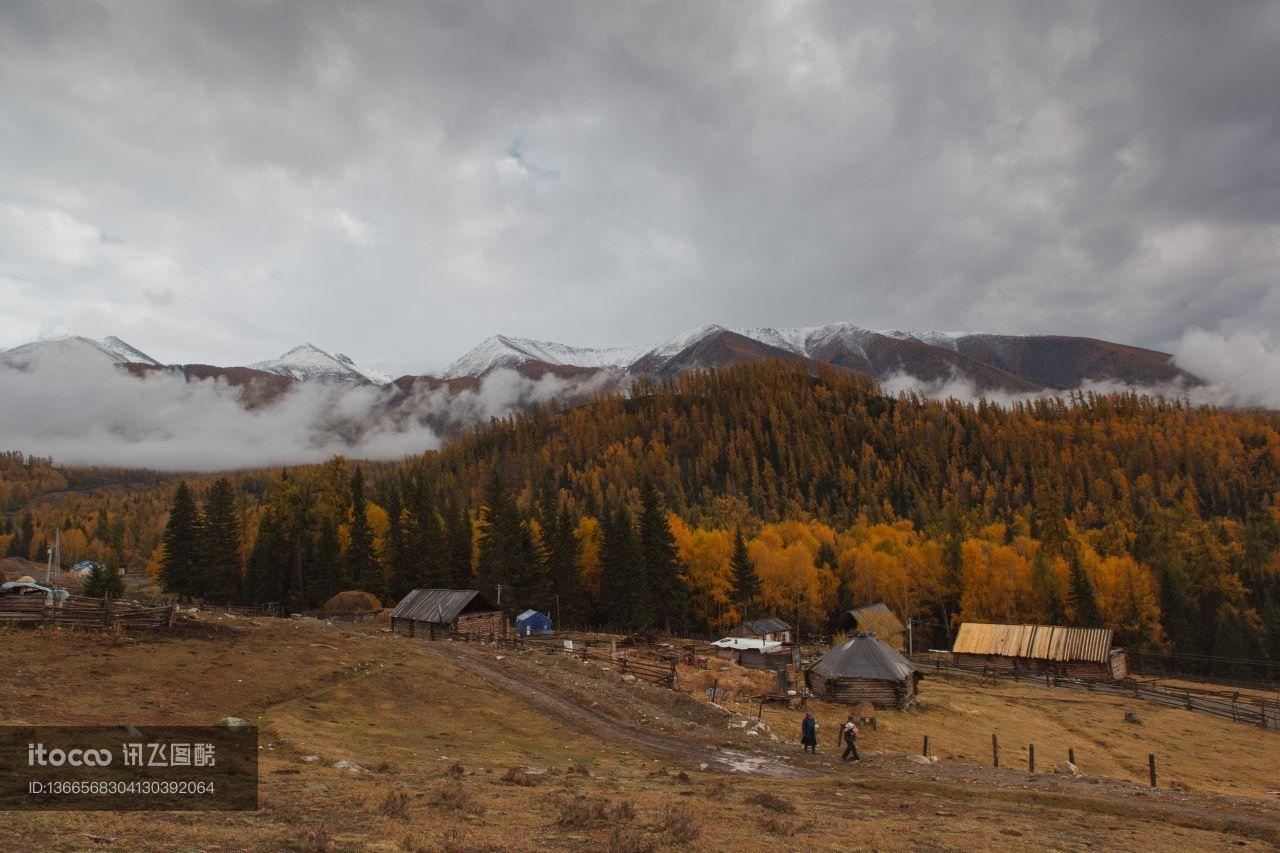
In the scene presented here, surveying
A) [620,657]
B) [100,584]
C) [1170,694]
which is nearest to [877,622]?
[1170,694]

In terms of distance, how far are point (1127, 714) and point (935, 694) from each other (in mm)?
13444

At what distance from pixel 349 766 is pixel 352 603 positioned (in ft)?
224

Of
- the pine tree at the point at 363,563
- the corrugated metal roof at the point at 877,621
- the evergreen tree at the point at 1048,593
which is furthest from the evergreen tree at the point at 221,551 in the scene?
the evergreen tree at the point at 1048,593

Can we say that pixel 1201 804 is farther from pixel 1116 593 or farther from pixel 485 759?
pixel 1116 593

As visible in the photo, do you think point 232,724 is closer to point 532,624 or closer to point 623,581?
point 532,624

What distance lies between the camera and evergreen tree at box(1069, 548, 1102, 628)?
285ft

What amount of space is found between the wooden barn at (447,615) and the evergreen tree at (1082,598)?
75674 millimetres

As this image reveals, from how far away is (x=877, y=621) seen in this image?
267 ft

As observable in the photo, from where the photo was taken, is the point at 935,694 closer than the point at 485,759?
No

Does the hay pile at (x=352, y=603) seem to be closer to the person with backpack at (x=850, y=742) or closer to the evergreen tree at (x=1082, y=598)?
the person with backpack at (x=850, y=742)

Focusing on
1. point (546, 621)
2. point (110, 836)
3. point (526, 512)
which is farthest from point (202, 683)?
point (526, 512)

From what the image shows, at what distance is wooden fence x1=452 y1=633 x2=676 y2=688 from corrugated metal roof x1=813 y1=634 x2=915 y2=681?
12.2 m

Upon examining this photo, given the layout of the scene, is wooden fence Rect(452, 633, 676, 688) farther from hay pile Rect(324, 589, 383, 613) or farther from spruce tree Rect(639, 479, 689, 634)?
hay pile Rect(324, 589, 383, 613)

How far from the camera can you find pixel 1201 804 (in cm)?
2236
